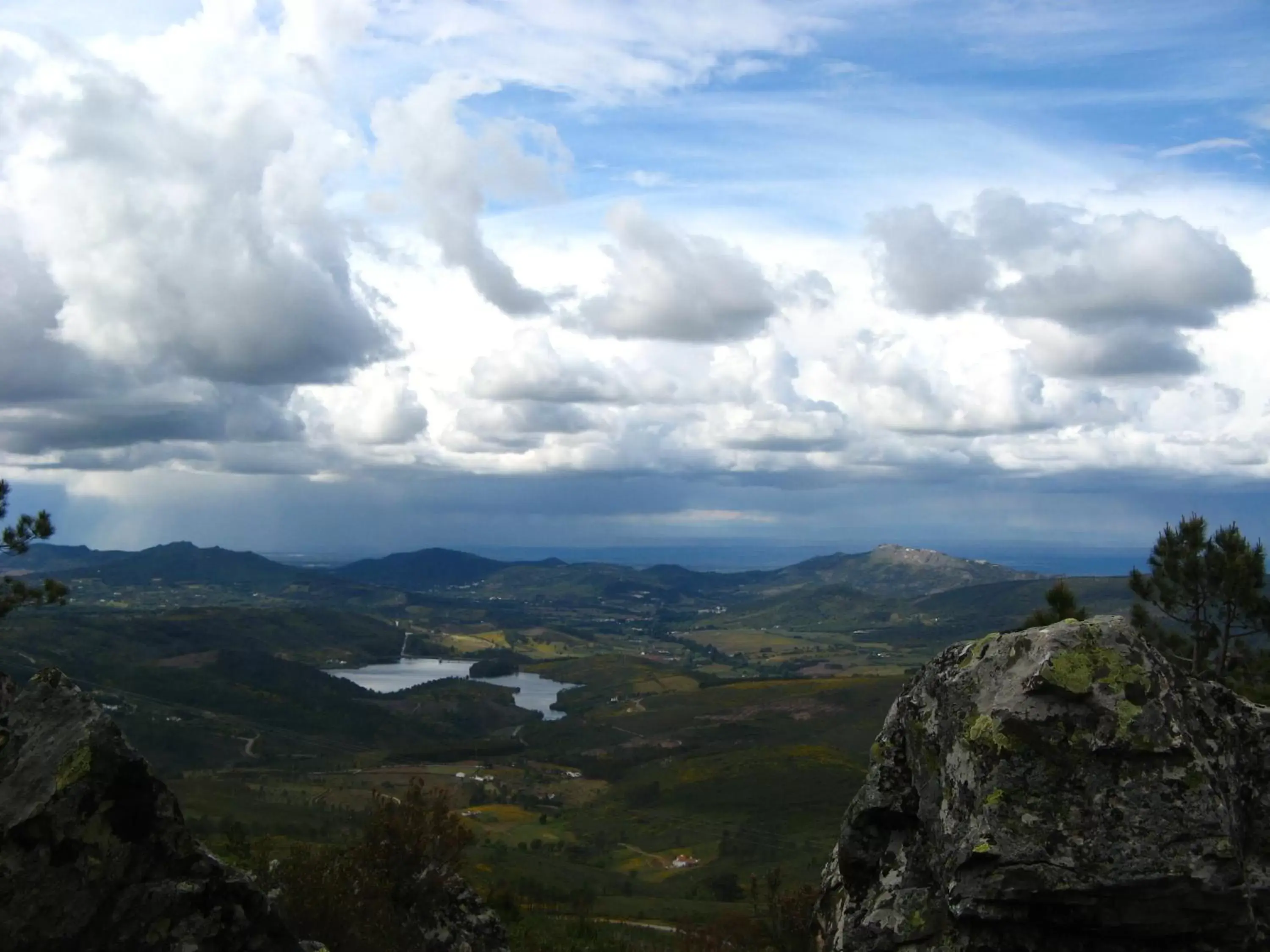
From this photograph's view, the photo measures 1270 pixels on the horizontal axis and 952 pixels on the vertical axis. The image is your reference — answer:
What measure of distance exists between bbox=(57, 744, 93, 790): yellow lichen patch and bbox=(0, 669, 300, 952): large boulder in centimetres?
1

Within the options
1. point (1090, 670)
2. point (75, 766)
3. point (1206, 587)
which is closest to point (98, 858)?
point (75, 766)

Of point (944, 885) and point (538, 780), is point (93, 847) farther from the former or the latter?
point (538, 780)

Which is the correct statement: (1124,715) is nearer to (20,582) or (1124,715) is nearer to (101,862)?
(101,862)

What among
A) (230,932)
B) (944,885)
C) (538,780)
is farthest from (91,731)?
(538,780)

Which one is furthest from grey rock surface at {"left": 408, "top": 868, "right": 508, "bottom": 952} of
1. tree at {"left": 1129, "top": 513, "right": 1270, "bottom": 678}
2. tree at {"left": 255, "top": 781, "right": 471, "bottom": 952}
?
tree at {"left": 1129, "top": 513, "right": 1270, "bottom": 678}

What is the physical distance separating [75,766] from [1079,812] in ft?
33.4

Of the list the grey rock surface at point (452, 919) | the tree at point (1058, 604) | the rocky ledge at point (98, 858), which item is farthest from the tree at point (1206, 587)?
the rocky ledge at point (98, 858)

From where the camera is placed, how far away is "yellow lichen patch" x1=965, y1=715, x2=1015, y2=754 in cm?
993

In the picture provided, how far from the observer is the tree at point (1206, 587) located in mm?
40125

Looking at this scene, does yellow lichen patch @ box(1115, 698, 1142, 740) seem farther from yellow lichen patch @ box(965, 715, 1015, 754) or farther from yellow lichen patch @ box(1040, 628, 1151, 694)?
yellow lichen patch @ box(965, 715, 1015, 754)

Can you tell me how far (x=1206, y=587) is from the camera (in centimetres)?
4169

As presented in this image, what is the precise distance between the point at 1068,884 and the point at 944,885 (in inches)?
52.9

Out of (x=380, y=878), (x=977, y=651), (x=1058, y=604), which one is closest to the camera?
(x=977, y=651)

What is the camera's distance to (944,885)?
10156 millimetres
